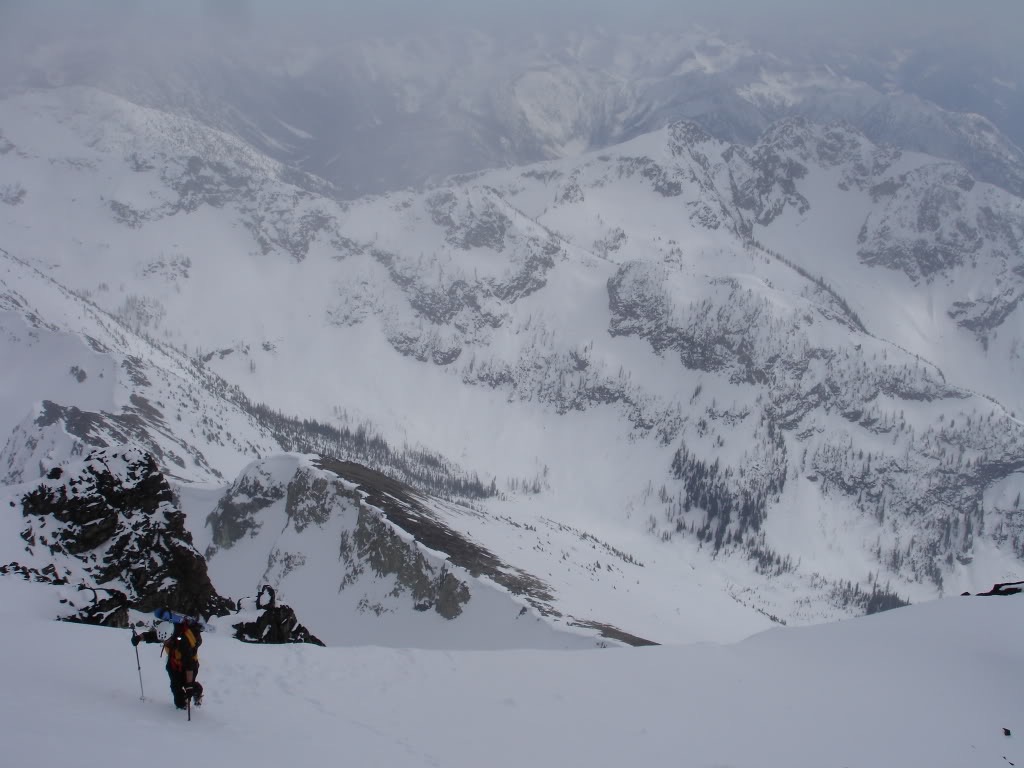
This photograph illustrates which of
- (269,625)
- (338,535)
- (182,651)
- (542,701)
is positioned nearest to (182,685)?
(182,651)

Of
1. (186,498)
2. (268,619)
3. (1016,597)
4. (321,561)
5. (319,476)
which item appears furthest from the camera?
(186,498)

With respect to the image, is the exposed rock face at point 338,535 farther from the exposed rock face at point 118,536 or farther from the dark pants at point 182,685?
the dark pants at point 182,685

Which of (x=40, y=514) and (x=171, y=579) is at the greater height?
(x=40, y=514)

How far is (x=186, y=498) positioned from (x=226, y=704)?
113516 millimetres

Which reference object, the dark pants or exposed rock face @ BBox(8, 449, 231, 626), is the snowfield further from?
exposed rock face @ BBox(8, 449, 231, 626)

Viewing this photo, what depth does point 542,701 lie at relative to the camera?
2600 centimetres

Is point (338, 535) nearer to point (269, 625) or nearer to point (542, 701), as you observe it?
point (269, 625)

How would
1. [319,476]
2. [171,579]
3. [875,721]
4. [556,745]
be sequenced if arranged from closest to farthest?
[556,745]
[875,721]
[171,579]
[319,476]

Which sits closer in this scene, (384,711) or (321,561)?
(384,711)

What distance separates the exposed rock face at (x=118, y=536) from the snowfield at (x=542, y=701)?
4773mm

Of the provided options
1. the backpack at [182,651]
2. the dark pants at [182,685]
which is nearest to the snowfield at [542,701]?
the dark pants at [182,685]

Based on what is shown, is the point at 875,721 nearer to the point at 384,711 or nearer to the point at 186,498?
the point at 384,711

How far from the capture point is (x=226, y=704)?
2161cm

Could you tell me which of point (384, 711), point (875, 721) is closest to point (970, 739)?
point (875, 721)
